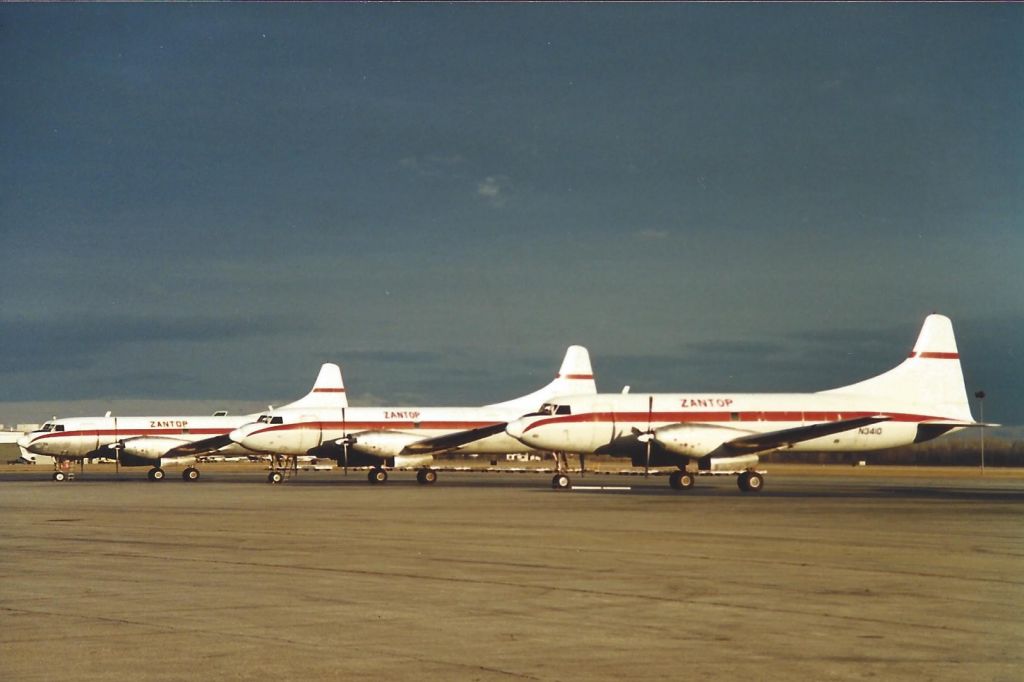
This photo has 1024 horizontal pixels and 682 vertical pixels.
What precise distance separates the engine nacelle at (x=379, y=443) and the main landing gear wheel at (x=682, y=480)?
49.6ft

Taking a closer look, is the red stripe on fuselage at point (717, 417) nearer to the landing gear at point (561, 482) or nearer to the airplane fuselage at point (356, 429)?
the landing gear at point (561, 482)

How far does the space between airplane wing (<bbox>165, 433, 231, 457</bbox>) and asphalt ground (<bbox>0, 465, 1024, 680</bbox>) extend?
38.7m

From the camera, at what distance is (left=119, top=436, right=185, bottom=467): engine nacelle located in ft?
215

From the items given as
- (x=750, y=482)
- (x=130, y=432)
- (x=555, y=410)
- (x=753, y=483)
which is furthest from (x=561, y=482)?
(x=130, y=432)

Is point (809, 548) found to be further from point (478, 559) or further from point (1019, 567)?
point (478, 559)

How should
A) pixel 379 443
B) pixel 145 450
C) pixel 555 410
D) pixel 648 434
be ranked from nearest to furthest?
1. pixel 648 434
2. pixel 555 410
3. pixel 379 443
4. pixel 145 450

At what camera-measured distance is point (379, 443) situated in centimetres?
5522

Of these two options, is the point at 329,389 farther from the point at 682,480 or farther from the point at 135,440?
the point at 682,480

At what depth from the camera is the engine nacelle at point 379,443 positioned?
55.1 metres

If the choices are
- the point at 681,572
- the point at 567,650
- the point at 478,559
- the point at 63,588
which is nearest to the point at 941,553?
the point at 681,572

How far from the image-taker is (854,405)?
48562mm

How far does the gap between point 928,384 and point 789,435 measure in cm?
917

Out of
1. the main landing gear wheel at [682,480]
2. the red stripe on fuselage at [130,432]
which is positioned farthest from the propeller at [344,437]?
the main landing gear wheel at [682,480]

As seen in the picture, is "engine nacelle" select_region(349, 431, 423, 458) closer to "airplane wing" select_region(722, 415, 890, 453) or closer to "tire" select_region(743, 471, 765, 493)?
"airplane wing" select_region(722, 415, 890, 453)
